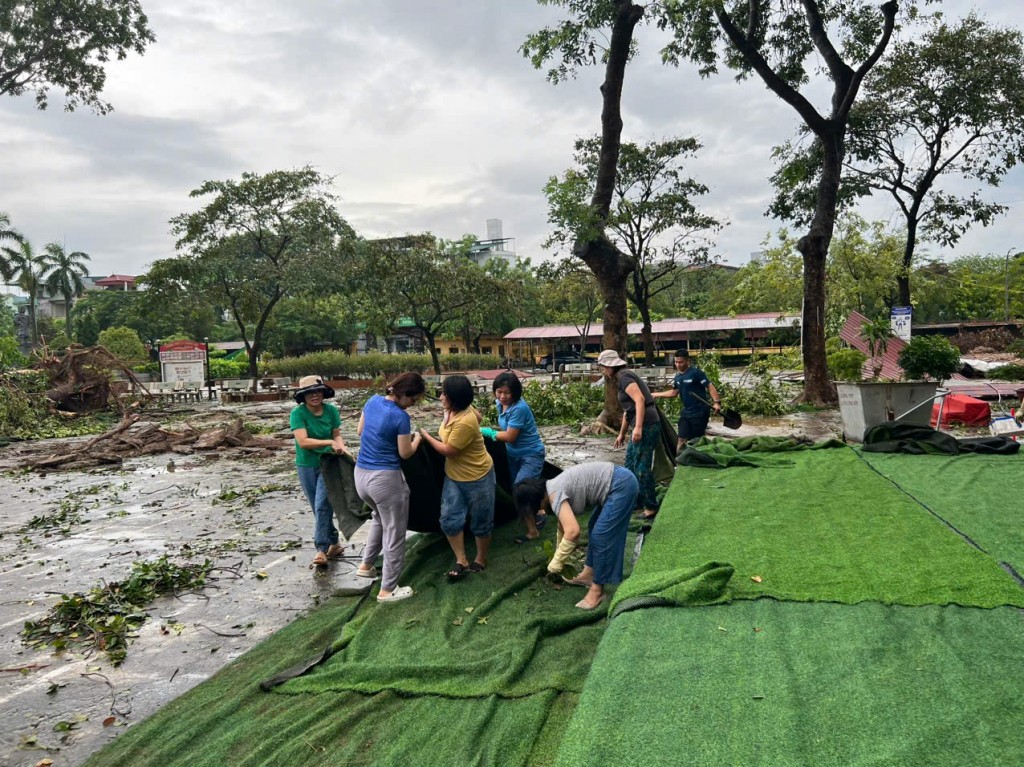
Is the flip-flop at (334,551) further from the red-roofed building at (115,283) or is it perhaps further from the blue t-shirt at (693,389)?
the red-roofed building at (115,283)

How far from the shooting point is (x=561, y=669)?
3.45 metres

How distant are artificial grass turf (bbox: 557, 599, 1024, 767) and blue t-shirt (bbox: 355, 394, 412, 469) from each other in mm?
2046

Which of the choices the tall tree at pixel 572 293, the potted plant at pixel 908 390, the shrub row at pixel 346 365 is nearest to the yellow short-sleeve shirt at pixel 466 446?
the potted plant at pixel 908 390

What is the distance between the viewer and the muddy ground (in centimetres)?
355

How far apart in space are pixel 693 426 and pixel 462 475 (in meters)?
4.05

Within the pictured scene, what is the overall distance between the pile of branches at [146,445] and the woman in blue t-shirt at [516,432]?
27.4ft

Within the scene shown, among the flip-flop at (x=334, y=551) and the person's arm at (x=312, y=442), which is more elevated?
the person's arm at (x=312, y=442)

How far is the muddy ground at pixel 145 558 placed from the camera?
3.55m

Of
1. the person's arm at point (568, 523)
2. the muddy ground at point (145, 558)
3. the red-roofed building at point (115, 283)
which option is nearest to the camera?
the muddy ground at point (145, 558)

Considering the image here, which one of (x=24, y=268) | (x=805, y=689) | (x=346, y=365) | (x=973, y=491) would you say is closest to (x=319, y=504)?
(x=805, y=689)

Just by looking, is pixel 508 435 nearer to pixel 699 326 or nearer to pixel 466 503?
pixel 466 503

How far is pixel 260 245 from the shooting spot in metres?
25.4

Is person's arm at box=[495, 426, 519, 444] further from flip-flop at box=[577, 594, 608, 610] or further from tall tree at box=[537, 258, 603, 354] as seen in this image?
tall tree at box=[537, 258, 603, 354]

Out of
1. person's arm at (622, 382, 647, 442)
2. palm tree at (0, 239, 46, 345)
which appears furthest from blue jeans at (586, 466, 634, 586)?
palm tree at (0, 239, 46, 345)
